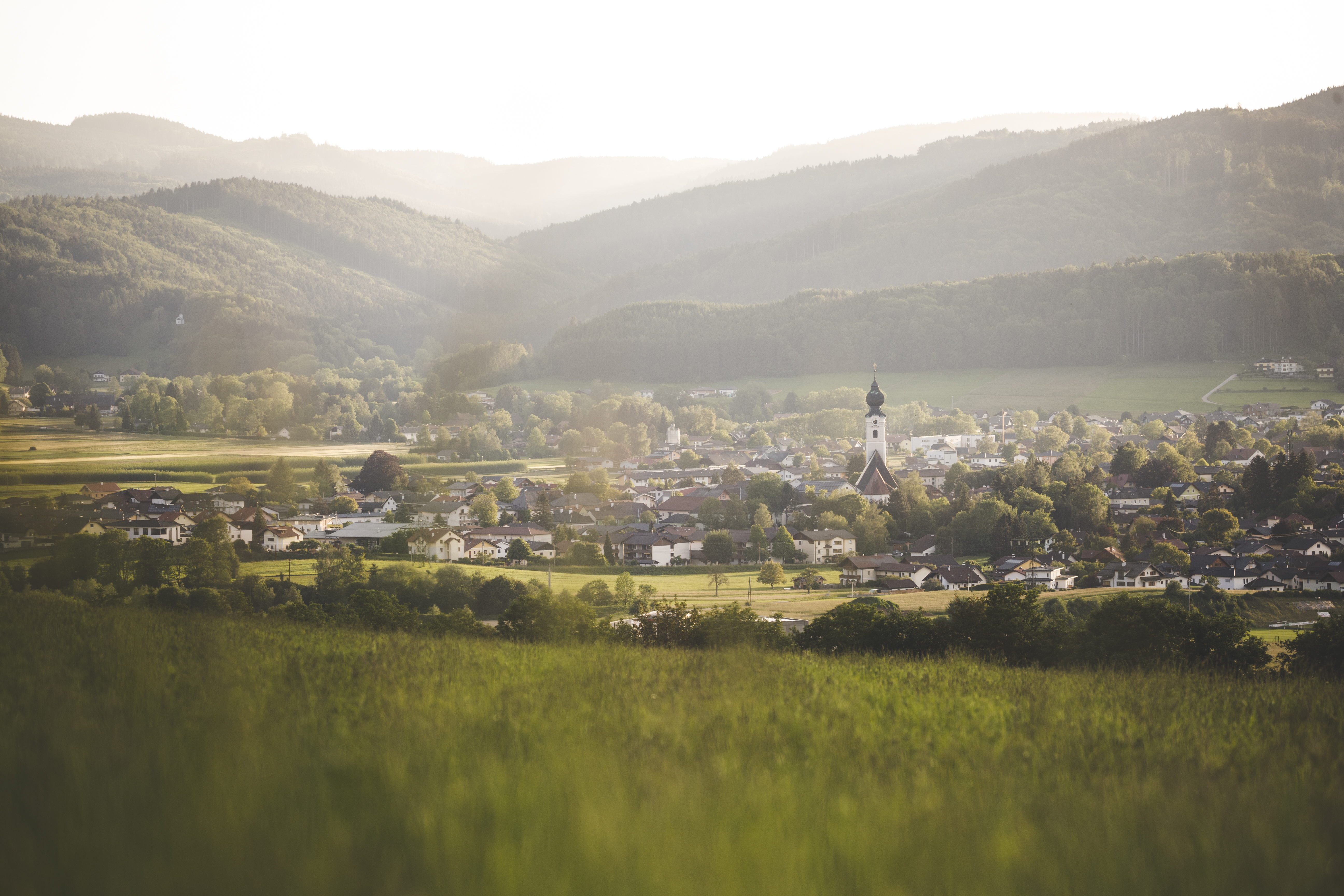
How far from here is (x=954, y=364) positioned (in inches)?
3748

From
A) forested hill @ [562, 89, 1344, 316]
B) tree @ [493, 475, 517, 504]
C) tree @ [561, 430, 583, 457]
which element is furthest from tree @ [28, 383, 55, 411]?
forested hill @ [562, 89, 1344, 316]

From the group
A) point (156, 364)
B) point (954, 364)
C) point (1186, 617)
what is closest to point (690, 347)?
point (954, 364)

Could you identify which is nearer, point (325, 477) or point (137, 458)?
point (137, 458)

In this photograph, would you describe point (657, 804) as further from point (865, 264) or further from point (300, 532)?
point (865, 264)

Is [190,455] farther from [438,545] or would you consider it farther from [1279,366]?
[1279,366]

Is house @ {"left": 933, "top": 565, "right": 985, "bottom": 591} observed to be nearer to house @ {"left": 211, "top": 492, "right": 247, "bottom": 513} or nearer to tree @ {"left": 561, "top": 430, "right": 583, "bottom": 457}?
house @ {"left": 211, "top": 492, "right": 247, "bottom": 513}

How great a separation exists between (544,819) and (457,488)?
27.0 metres

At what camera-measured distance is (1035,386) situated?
8288 cm

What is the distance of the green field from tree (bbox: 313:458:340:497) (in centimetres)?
3723

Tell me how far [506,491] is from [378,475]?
4.62 metres

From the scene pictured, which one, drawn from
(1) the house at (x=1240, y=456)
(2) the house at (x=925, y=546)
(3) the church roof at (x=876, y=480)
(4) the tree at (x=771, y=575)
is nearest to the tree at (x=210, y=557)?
(4) the tree at (x=771, y=575)

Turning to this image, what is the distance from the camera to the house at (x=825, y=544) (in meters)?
31.2

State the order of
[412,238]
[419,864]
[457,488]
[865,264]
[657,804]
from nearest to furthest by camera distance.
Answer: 1. [419,864]
2. [657,804]
3. [457,488]
4. [412,238]
5. [865,264]

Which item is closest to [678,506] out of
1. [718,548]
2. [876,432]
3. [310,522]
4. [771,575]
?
[718,548]
